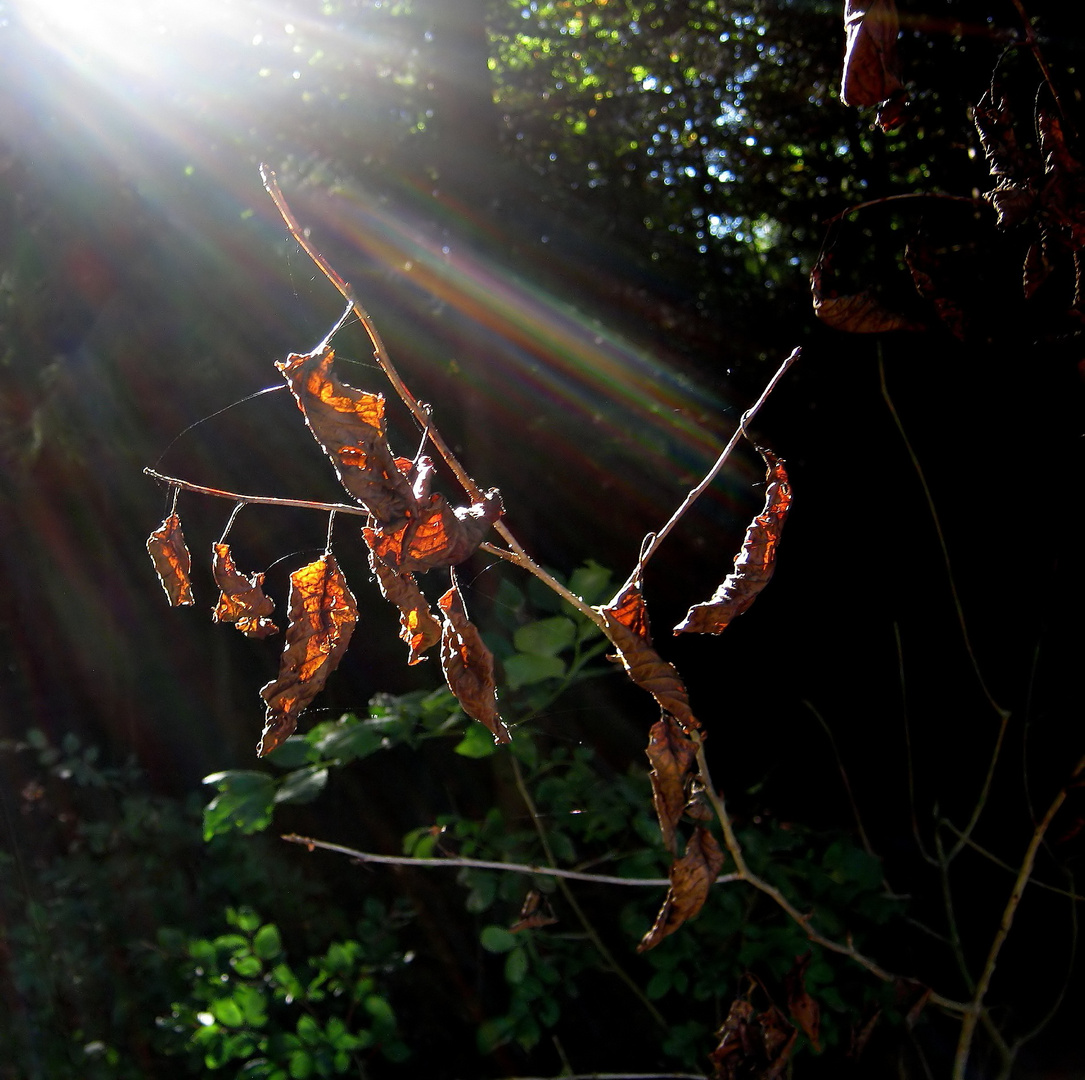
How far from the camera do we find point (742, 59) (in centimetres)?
211

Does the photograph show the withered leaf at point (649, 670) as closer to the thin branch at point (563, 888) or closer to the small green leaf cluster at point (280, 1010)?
the thin branch at point (563, 888)

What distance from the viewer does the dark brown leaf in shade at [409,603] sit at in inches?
28.6

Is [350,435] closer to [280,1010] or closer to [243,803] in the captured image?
[243,803]

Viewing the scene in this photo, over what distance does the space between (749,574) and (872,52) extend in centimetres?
42

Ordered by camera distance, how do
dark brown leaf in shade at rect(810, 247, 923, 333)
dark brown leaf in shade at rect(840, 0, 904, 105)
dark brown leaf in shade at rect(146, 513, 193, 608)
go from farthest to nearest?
1. dark brown leaf in shade at rect(810, 247, 923, 333)
2. dark brown leaf in shade at rect(146, 513, 193, 608)
3. dark brown leaf in shade at rect(840, 0, 904, 105)

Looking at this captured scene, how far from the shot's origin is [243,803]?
160 centimetres

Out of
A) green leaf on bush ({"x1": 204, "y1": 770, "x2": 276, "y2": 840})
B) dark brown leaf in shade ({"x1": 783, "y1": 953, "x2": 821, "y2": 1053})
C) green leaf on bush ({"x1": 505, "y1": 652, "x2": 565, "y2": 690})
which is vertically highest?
green leaf on bush ({"x1": 505, "y1": 652, "x2": 565, "y2": 690})

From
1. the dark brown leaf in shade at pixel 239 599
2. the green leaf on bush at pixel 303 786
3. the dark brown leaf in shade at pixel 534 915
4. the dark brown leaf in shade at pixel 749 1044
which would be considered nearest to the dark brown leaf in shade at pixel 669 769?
the dark brown leaf in shade at pixel 239 599

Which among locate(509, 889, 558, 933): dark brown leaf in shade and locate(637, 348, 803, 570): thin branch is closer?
locate(637, 348, 803, 570): thin branch

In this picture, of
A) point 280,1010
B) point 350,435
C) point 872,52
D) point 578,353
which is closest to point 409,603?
point 350,435

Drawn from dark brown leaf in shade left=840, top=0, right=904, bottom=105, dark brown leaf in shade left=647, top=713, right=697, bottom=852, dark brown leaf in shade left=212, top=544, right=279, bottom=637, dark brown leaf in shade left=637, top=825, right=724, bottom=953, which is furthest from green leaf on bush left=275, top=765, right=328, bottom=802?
dark brown leaf in shade left=840, top=0, right=904, bottom=105

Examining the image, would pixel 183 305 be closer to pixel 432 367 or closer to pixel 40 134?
pixel 40 134

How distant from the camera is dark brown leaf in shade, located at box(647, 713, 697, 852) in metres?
0.76

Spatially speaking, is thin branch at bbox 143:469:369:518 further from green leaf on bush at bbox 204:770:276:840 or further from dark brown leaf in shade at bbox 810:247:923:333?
green leaf on bush at bbox 204:770:276:840
